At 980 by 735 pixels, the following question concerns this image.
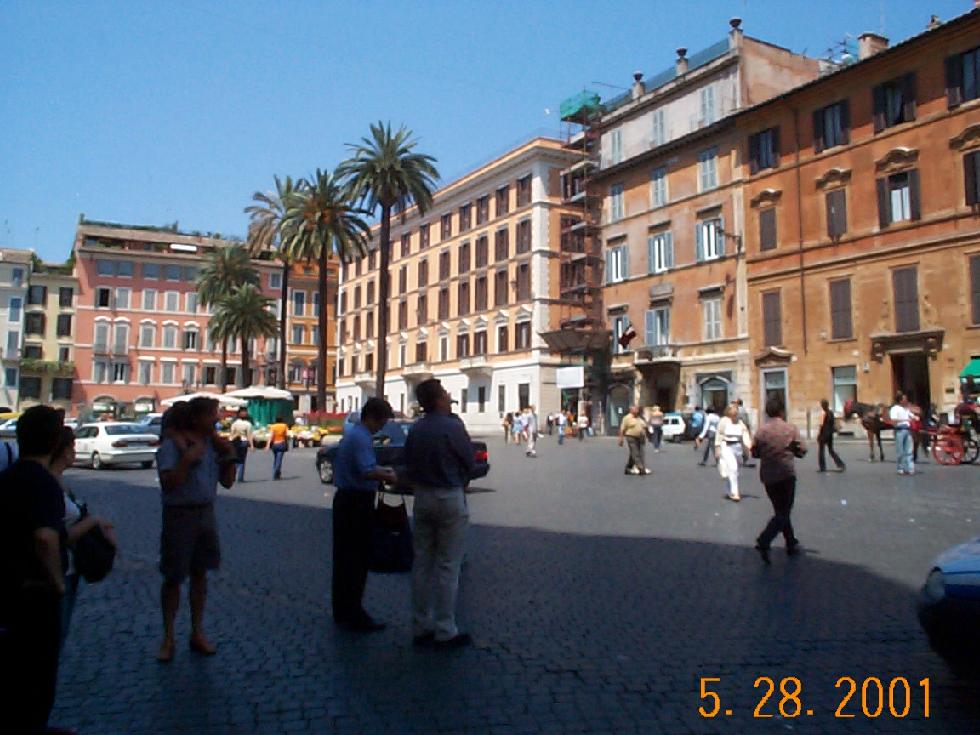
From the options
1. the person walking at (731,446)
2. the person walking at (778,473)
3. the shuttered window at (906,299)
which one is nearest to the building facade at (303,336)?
the shuttered window at (906,299)

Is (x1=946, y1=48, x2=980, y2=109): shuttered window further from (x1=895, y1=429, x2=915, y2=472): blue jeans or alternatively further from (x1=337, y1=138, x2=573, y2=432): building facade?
(x1=337, y1=138, x2=573, y2=432): building facade

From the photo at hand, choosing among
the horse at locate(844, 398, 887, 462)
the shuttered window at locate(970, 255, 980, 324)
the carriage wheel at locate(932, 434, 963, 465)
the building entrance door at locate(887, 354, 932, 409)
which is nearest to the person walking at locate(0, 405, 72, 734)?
the horse at locate(844, 398, 887, 462)

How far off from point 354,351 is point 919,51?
55964 millimetres

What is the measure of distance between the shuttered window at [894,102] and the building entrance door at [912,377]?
31.9 feet

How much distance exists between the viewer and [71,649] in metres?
5.77

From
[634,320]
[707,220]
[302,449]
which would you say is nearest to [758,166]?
[707,220]

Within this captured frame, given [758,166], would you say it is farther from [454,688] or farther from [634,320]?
[454,688]

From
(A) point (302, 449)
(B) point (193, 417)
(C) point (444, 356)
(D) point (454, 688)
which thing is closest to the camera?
(D) point (454, 688)

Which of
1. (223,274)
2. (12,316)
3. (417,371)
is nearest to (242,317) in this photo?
(223,274)

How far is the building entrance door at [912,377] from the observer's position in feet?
111

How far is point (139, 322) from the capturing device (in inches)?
3130

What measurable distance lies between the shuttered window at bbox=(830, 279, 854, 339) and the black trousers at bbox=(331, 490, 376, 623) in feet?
112

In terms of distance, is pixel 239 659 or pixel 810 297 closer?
pixel 239 659

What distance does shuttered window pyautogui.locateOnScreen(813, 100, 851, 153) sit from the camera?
119 feet
